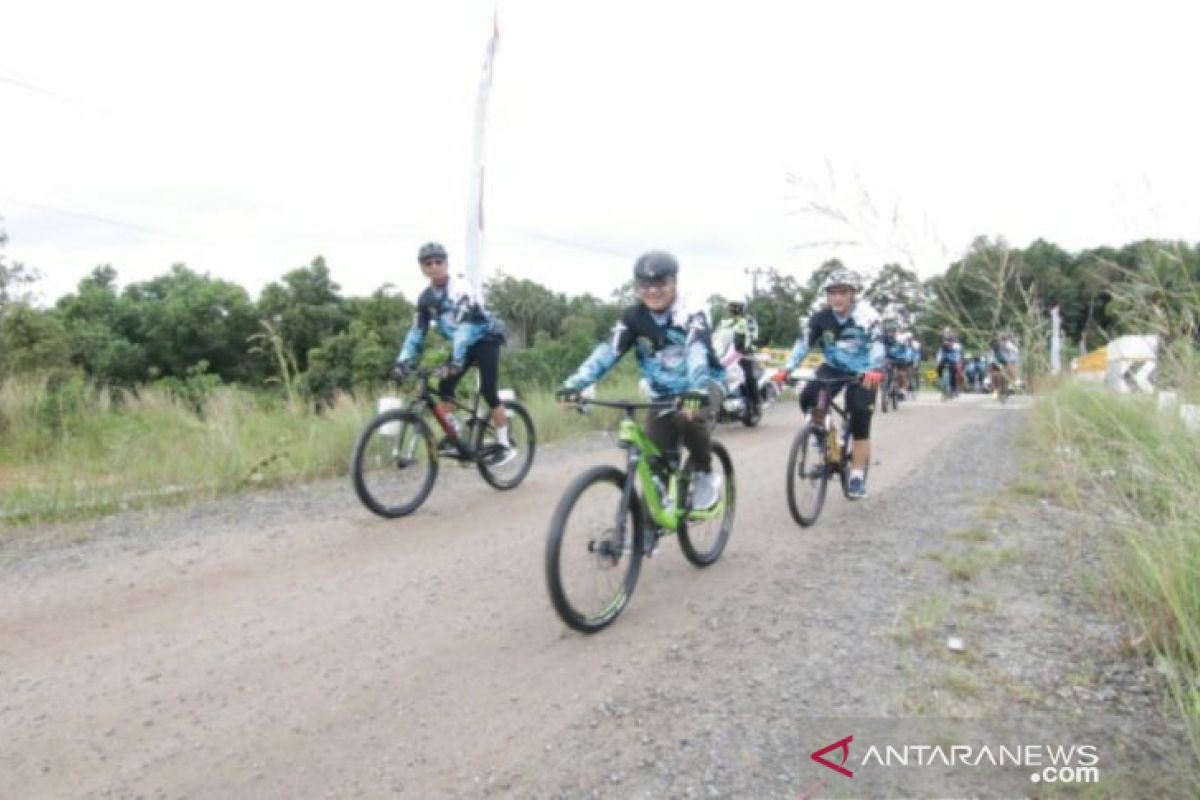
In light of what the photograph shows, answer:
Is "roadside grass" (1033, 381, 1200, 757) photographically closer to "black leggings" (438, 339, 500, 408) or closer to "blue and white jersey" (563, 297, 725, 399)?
"blue and white jersey" (563, 297, 725, 399)

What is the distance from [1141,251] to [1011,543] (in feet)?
7.68

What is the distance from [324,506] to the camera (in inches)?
284

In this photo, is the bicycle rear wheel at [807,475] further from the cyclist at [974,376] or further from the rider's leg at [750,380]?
the cyclist at [974,376]

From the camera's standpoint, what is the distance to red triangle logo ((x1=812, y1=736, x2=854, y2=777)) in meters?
2.90

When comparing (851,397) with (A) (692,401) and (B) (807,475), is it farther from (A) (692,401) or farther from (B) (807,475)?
(A) (692,401)

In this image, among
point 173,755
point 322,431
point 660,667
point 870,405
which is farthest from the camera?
point 322,431

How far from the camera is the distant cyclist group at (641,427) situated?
4363mm

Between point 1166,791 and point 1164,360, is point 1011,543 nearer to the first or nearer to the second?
point 1164,360

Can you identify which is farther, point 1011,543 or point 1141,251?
point 1011,543

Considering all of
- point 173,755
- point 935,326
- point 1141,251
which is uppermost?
point 1141,251

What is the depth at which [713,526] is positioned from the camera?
5.57 m

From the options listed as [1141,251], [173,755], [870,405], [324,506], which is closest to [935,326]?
[1141,251]

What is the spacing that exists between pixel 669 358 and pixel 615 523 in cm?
116

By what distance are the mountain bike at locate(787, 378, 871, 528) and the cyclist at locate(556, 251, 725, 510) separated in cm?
151
